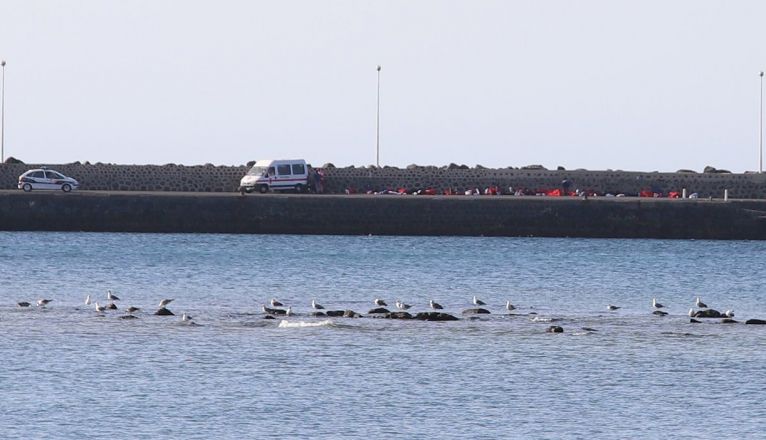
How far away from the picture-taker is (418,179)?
83938 mm

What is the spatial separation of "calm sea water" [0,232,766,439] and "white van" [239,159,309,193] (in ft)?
71.1

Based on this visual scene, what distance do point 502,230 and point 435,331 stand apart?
37.4 m

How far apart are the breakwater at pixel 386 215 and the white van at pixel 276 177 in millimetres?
4500

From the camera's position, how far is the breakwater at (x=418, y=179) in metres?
82.2

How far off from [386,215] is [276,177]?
7922 millimetres

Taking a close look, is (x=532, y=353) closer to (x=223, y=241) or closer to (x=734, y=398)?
(x=734, y=398)

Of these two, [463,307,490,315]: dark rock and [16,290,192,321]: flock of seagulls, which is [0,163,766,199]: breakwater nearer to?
[16,290,192,321]: flock of seagulls

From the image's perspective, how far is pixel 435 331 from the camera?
38.4m

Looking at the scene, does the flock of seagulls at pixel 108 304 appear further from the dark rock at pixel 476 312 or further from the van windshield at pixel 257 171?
the van windshield at pixel 257 171

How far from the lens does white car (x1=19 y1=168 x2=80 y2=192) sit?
80.2 meters

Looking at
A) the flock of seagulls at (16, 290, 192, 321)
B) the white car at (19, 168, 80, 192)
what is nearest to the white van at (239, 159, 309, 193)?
the white car at (19, 168, 80, 192)

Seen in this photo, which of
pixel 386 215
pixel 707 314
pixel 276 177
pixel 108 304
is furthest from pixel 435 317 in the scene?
pixel 276 177

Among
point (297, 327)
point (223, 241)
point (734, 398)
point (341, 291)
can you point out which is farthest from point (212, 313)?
point (223, 241)

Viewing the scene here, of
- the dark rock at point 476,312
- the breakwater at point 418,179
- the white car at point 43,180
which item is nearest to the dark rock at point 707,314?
the dark rock at point 476,312
